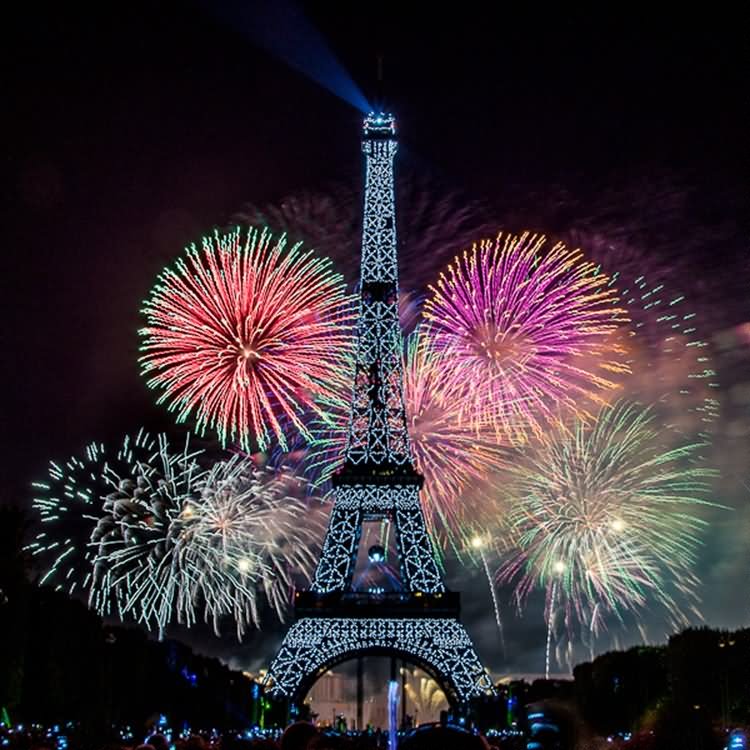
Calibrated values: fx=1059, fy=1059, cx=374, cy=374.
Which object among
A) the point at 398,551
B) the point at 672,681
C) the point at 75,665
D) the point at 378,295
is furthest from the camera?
the point at 378,295

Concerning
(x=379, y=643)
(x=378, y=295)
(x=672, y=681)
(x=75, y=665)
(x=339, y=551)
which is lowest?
(x=75, y=665)

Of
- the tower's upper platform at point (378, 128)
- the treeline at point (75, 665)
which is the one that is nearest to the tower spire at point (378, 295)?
the tower's upper platform at point (378, 128)

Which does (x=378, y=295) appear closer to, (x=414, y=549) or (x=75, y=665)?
(x=414, y=549)

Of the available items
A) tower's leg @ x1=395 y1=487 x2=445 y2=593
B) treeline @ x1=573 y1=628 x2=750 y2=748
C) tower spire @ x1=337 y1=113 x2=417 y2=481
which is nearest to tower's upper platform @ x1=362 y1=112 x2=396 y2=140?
tower spire @ x1=337 y1=113 x2=417 y2=481

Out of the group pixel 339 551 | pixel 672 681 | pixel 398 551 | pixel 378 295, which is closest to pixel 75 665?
pixel 339 551

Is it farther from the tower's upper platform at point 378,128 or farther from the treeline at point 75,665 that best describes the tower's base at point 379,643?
the tower's upper platform at point 378,128

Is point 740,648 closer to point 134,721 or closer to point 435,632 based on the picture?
point 435,632
